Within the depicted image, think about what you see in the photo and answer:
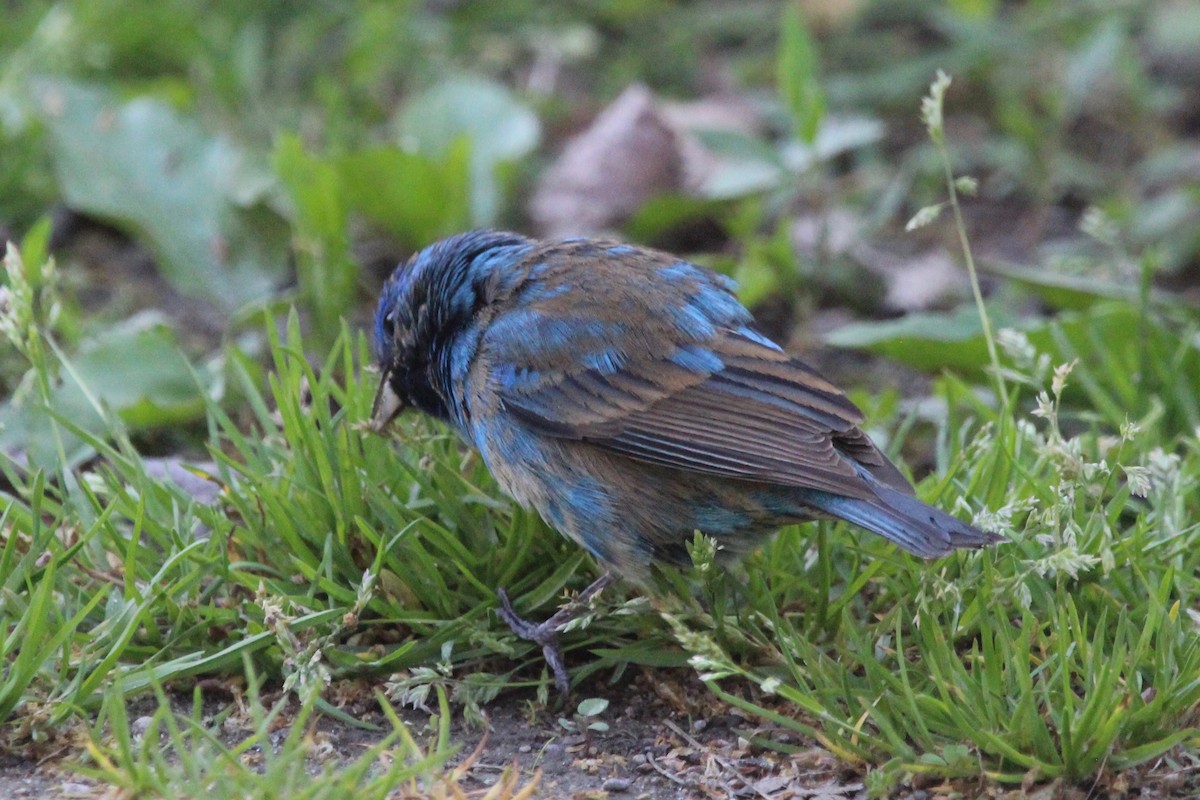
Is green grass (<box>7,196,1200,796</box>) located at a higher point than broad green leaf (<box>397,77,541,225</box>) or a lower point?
lower

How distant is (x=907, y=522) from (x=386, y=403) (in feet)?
4.80

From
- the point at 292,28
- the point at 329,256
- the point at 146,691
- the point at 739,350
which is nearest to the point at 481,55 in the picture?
the point at 292,28

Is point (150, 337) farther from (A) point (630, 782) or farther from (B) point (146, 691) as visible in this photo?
(A) point (630, 782)

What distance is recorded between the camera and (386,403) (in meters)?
3.80

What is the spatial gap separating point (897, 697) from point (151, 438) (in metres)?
2.63

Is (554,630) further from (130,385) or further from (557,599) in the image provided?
(130,385)

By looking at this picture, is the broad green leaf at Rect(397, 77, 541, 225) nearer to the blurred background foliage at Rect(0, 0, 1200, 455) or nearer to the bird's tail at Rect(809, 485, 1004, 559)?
the blurred background foliage at Rect(0, 0, 1200, 455)

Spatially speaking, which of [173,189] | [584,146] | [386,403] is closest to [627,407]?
[386,403]

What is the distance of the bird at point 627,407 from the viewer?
Result: 10.7ft

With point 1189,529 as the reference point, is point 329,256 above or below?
above

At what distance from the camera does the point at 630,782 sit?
9.93 ft

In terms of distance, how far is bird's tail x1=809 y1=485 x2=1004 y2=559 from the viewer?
2928 mm

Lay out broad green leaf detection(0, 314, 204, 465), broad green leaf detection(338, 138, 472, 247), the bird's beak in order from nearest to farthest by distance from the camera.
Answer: the bird's beak → broad green leaf detection(0, 314, 204, 465) → broad green leaf detection(338, 138, 472, 247)

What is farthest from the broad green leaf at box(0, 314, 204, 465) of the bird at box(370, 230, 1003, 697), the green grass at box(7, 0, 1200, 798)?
the bird at box(370, 230, 1003, 697)
